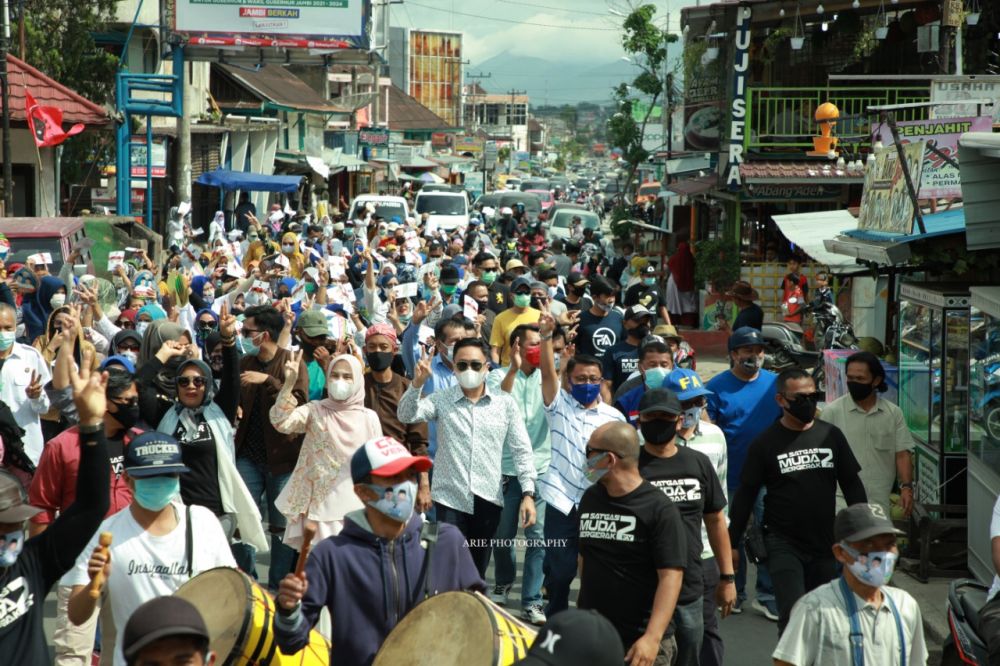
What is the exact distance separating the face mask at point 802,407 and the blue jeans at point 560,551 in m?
1.49

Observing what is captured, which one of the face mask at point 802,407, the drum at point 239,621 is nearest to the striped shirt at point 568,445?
the face mask at point 802,407

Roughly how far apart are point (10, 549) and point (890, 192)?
8.86 meters

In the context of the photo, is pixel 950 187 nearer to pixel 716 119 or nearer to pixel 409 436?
pixel 409 436

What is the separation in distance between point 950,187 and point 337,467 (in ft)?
19.1

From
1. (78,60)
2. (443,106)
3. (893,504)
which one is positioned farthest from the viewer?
(443,106)

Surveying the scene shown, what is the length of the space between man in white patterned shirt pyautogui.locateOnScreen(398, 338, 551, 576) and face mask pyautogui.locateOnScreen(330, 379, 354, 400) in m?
0.53

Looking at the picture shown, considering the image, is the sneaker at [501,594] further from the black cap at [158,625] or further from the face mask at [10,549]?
the black cap at [158,625]

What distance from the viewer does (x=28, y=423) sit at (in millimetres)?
8500

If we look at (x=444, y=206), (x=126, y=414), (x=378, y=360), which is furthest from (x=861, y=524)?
(x=444, y=206)

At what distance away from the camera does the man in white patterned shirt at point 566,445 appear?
25.1 feet

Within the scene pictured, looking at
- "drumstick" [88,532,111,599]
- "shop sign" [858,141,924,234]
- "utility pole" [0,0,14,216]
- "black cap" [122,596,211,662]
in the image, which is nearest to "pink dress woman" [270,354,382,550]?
"drumstick" [88,532,111,599]

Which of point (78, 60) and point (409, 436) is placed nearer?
point (409, 436)

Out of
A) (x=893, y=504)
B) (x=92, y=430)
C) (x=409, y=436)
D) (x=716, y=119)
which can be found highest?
(x=716, y=119)

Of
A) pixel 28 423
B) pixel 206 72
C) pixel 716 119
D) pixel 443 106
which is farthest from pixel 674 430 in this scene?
pixel 443 106
